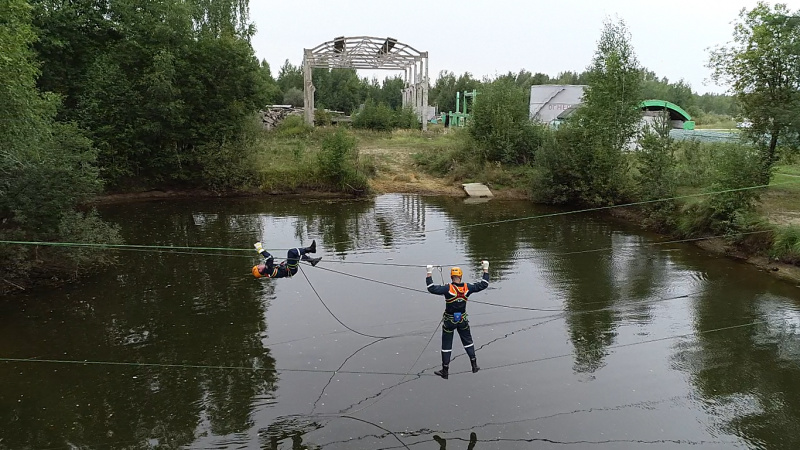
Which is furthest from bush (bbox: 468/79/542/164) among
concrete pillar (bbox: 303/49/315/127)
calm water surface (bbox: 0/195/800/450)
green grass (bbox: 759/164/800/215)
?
calm water surface (bbox: 0/195/800/450)

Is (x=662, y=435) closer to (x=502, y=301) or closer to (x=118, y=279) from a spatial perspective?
(x=502, y=301)

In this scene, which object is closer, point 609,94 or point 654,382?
point 654,382

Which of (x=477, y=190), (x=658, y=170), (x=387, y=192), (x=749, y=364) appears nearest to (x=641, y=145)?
(x=658, y=170)

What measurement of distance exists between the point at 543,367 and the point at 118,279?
1272 cm

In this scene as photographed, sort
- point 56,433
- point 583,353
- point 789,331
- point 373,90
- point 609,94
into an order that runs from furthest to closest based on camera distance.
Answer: point 373,90 < point 609,94 < point 789,331 < point 583,353 < point 56,433

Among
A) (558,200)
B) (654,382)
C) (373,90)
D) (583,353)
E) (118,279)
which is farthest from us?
(373,90)

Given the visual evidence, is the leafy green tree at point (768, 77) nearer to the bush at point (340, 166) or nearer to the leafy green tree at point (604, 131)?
the leafy green tree at point (604, 131)

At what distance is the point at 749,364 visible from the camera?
1194 cm

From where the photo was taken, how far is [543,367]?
11.8 meters

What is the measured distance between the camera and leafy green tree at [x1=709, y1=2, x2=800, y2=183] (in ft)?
67.8

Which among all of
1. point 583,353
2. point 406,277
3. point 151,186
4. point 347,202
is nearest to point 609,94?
point 347,202

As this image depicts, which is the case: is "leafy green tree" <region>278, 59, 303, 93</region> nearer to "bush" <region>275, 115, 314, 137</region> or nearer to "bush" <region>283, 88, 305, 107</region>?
"bush" <region>283, 88, 305, 107</region>

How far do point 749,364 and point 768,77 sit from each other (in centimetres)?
1426

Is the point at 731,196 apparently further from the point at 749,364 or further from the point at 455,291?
the point at 455,291
